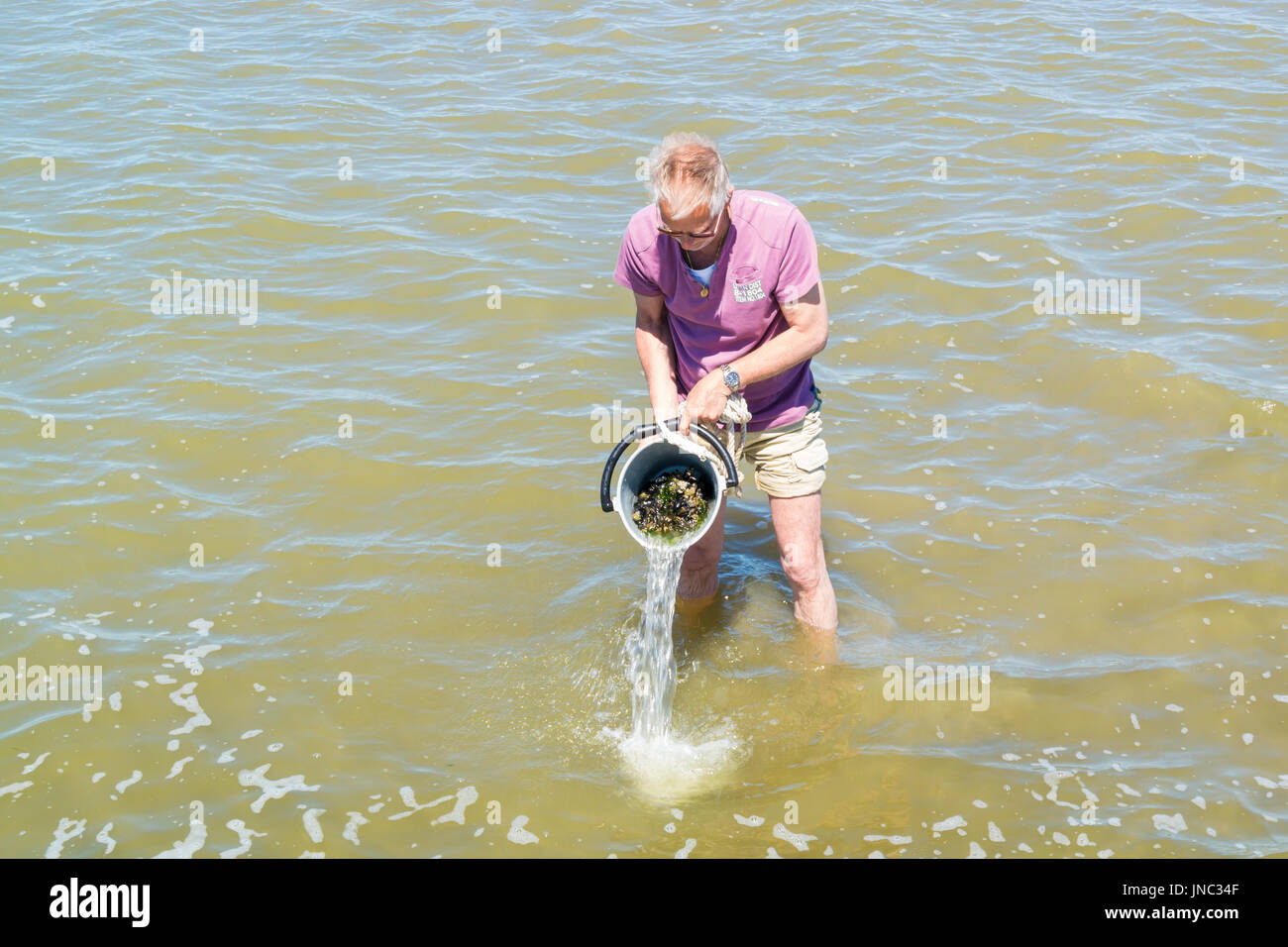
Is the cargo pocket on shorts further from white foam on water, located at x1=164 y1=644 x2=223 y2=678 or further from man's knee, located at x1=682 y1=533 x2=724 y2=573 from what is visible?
white foam on water, located at x1=164 y1=644 x2=223 y2=678

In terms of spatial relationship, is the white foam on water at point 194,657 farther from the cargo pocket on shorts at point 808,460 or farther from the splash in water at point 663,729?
the cargo pocket on shorts at point 808,460

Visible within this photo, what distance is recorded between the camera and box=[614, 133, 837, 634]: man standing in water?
12.9 feet

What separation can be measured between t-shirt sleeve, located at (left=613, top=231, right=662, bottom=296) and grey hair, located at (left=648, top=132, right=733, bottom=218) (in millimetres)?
403

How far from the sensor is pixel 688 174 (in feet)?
12.7

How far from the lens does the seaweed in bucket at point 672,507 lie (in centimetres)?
457

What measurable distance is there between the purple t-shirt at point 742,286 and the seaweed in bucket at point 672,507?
331mm

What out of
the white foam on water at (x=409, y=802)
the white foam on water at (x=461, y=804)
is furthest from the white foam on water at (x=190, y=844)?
the white foam on water at (x=461, y=804)

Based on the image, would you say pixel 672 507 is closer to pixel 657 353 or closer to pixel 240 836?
pixel 657 353

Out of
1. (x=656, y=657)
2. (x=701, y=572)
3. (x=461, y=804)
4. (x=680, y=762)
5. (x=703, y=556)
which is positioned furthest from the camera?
(x=701, y=572)

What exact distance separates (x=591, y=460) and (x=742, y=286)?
2471mm

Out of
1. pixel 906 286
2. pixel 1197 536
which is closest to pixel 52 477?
pixel 906 286

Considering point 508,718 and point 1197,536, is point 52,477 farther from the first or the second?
point 1197,536

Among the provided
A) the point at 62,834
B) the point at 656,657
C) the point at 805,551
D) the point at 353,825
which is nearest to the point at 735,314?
the point at 805,551
